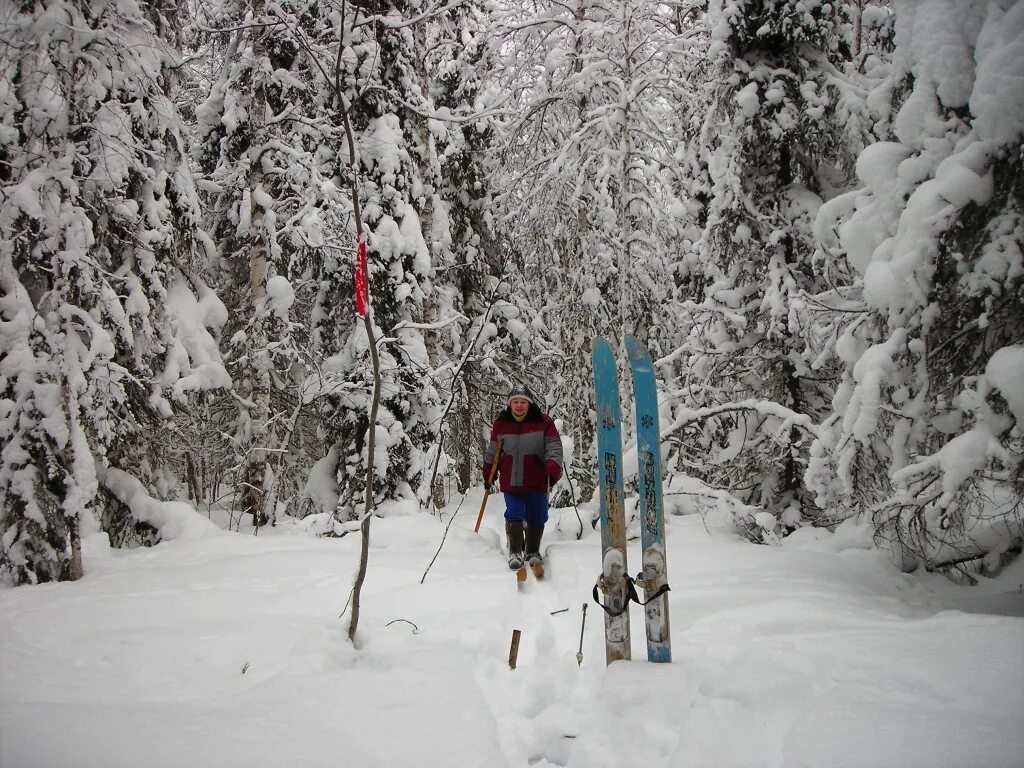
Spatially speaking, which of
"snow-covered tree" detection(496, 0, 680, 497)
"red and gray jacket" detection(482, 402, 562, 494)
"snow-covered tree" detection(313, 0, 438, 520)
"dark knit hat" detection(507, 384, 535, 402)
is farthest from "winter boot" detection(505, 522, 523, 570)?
"snow-covered tree" detection(496, 0, 680, 497)

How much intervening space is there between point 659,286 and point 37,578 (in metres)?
12.5

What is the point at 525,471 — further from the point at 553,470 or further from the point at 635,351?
the point at 635,351

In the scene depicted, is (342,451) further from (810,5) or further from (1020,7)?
(1020,7)

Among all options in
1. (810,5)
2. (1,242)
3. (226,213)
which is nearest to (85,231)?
(1,242)

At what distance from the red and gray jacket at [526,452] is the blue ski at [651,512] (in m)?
2.94

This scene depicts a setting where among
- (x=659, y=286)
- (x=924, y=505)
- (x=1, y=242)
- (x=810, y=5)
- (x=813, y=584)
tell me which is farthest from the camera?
(x=659, y=286)

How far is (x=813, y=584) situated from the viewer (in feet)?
16.7

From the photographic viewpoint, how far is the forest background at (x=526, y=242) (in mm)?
4324

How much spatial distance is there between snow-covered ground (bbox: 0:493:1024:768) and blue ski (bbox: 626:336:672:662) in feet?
0.76

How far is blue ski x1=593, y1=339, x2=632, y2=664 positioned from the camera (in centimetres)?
364

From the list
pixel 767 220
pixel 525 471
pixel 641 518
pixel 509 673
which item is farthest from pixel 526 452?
pixel 767 220

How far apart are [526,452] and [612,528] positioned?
3.06 metres

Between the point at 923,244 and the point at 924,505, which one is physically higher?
the point at 923,244

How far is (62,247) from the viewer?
6.28 m
